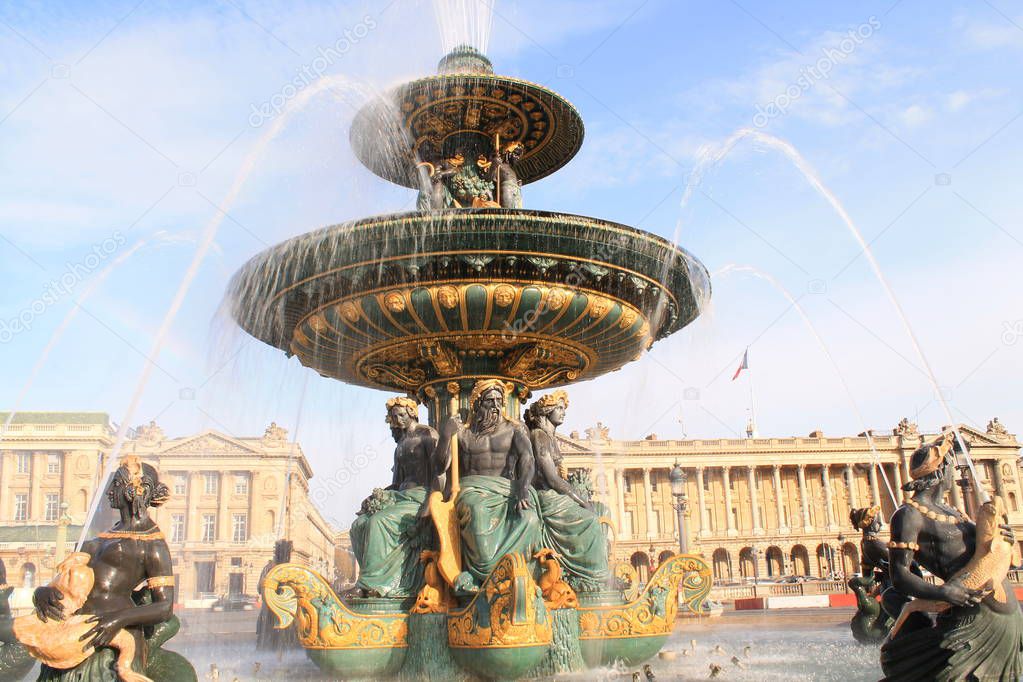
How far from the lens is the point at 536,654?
5.77 m

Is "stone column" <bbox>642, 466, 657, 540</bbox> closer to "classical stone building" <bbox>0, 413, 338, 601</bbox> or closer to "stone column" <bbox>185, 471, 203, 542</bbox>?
"classical stone building" <bbox>0, 413, 338, 601</bbox>

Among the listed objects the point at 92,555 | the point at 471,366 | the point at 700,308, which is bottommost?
the point at 92,555

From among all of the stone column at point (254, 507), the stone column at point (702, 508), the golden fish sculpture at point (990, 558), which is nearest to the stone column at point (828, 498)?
the stone column at point (702, 508)

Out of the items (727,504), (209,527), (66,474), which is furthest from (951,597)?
(727,504)

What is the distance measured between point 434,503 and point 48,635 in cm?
316

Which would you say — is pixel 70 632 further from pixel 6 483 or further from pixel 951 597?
pixel 6 483

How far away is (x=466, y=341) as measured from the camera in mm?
7277

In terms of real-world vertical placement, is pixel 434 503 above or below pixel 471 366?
below

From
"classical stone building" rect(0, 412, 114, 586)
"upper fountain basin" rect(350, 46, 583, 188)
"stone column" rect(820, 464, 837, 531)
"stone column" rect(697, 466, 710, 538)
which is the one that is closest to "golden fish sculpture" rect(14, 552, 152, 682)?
"upper fountain basin" rect(350, 46, 583, 188)

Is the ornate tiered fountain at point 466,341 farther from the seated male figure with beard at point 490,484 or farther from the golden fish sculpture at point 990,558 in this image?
the golden fish sculpture at point 990,558

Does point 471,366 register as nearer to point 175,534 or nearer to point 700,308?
point 700,308

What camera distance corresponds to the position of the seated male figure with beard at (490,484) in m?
6.32

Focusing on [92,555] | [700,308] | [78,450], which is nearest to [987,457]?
[78,450]

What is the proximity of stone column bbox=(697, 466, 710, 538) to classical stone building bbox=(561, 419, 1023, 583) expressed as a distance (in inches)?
3.7
